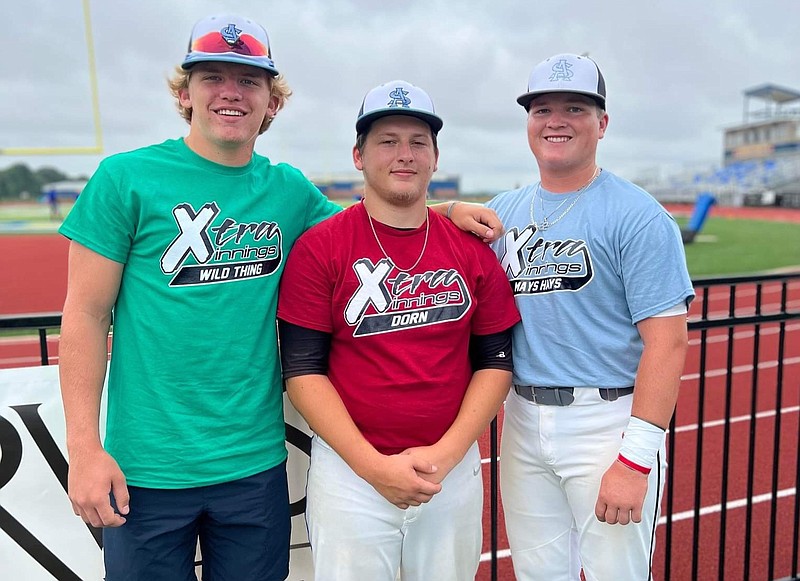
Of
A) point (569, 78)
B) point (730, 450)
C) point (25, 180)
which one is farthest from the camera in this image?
point (25, 180)

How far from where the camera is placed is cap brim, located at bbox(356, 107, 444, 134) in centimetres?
198

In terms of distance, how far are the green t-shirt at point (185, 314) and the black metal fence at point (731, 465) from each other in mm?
693

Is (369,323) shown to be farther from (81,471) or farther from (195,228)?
(81,471)

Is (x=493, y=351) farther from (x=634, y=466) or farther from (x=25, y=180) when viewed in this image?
(x=25, y=180)

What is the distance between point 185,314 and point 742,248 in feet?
81.3

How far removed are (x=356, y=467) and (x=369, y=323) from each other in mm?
460

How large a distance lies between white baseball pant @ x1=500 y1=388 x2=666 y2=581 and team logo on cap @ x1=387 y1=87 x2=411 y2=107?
1.13 m

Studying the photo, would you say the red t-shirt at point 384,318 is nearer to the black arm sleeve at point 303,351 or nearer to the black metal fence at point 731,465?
the black arm sleeve at point 303,351

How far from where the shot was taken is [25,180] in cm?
5325

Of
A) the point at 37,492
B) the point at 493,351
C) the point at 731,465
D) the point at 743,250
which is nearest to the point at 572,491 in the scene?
the point at 493,351

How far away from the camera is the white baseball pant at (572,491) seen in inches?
83.1

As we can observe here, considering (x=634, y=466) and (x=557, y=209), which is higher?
(x=557, y=209)

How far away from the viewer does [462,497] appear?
6.72ft

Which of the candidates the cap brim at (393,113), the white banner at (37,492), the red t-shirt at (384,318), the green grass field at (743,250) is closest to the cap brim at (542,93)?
the cap brim at (393,113)
